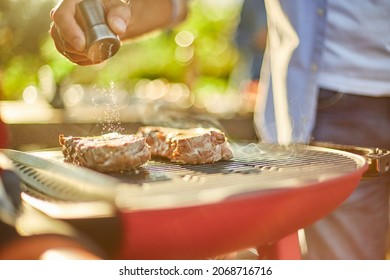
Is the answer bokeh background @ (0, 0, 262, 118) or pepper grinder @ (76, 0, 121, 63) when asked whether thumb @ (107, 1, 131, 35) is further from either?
bokeh background @ (0, 0, 262, 118)

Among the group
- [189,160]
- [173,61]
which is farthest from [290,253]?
[173,61]

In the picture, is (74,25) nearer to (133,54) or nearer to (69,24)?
(69,24)

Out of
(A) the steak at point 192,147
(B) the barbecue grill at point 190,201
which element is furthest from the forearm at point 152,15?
(B) the barbecue grill at point 190,201

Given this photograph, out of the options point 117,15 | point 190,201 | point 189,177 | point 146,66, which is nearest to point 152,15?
point 117,15

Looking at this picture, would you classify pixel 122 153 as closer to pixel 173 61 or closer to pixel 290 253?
pixel 290 253

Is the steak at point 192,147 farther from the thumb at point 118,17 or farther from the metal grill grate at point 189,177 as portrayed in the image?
the thumb at point 118,17
